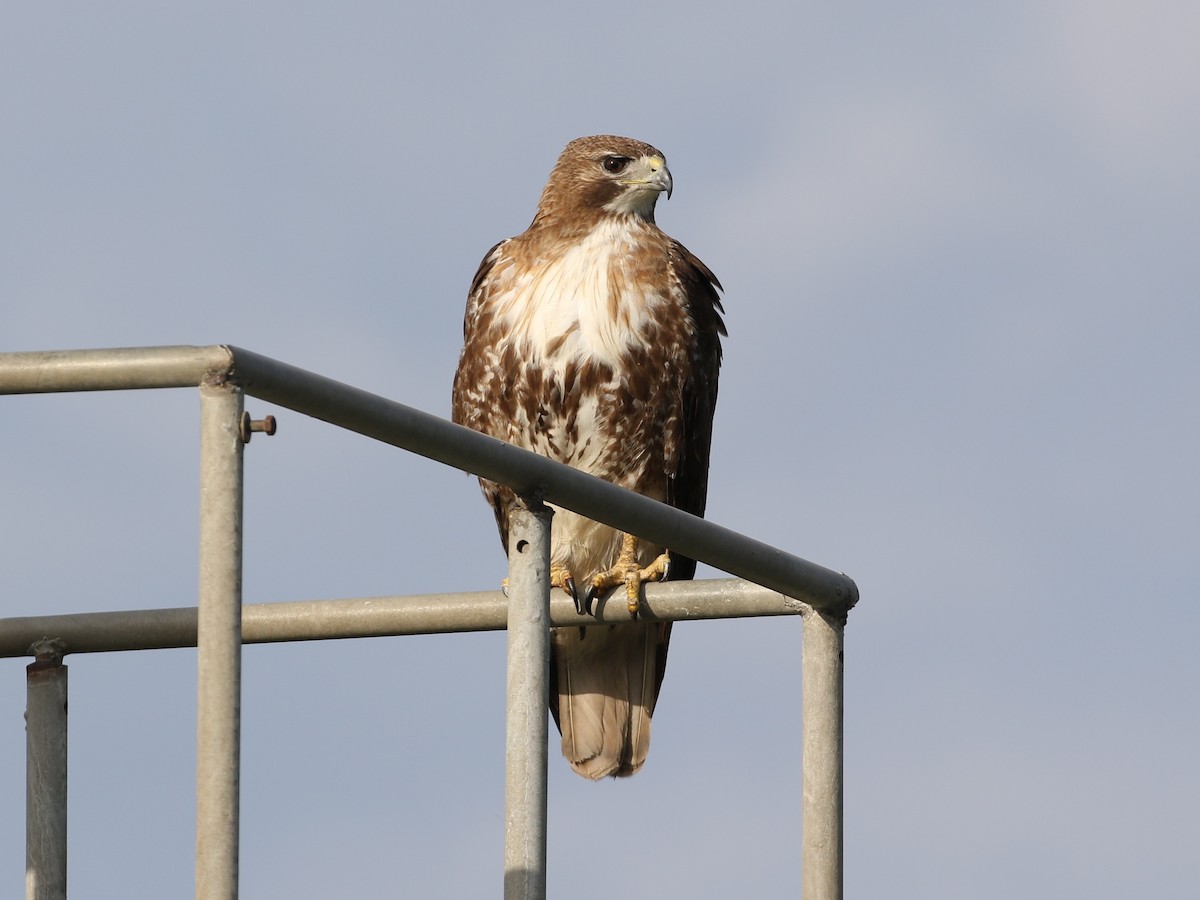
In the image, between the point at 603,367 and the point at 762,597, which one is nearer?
the point at 762,597

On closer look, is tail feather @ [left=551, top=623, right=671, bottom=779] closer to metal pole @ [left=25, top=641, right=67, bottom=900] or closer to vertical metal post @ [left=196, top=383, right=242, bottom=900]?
metal pole @ [left=25, top=641, right=67, bottom=900]

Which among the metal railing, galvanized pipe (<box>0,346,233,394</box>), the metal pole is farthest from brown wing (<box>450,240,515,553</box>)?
galvanized pipe (<box>0,346,233,394</box>)

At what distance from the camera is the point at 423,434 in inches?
149

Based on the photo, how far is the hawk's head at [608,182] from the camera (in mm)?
8492

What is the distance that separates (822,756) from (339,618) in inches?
41.5

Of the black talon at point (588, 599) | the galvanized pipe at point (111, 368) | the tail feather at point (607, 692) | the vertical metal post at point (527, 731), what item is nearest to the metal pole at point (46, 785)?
the vertical metal post at point (527, 731)

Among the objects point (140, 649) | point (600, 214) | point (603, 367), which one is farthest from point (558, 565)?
point (140, 649)

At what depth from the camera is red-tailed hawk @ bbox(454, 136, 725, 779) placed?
796 centimetres

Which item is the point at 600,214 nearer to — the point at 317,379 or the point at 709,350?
the point at 709,350

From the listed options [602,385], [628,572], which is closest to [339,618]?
[628,572]

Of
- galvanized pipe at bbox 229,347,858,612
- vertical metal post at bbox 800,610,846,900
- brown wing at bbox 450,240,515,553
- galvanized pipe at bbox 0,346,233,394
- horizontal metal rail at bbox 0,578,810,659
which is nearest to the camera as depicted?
galvanized pipe at bbox 0,346,233,394

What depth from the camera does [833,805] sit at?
16.0 feet

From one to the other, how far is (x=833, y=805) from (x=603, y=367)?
10.8ft

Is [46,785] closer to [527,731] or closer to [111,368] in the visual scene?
[527,731]
